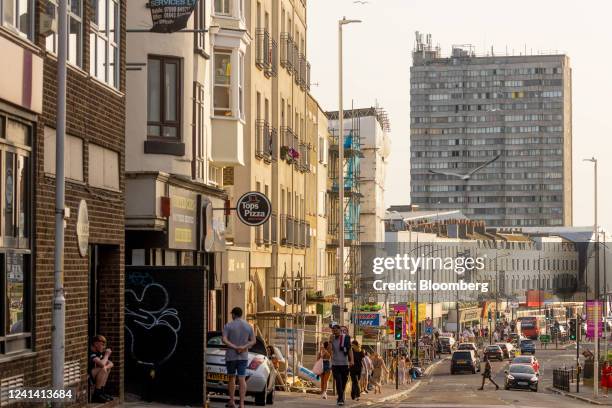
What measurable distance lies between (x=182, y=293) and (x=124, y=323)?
3.54 feet

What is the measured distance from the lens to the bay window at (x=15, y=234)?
17.3 meters

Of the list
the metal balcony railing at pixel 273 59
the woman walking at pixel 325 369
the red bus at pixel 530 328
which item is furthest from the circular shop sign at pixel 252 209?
the red bus at pixel 530 328

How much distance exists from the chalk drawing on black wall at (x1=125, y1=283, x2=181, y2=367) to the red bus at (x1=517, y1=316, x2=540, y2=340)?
12960 centimetres

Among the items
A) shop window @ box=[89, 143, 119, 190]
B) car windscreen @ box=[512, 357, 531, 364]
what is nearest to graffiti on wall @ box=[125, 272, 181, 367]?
shop window @ box=[89, 143, 119, 190]

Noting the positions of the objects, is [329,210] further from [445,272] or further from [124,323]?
[445,272]

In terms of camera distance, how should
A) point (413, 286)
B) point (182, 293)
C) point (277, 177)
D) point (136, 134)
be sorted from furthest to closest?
point (413, 286) → point (277, 177) → point (136, 134) → point (182, 293)

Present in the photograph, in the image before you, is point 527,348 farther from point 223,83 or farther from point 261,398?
point 261,398

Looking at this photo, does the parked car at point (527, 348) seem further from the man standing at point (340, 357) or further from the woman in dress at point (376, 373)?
the man standing at point (340, 357)

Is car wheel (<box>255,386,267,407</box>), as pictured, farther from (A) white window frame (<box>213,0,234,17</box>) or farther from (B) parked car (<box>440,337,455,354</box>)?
(B) parked car (<box>440,337,455,354</box>)

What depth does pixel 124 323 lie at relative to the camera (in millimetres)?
23391

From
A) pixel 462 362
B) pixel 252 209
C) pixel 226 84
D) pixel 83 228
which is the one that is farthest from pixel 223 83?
pixel 462 362

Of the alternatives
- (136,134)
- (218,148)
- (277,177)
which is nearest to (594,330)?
(277,177)

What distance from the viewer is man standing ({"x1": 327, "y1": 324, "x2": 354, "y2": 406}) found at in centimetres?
2708

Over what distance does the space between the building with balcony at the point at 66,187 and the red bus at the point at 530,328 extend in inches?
5141
